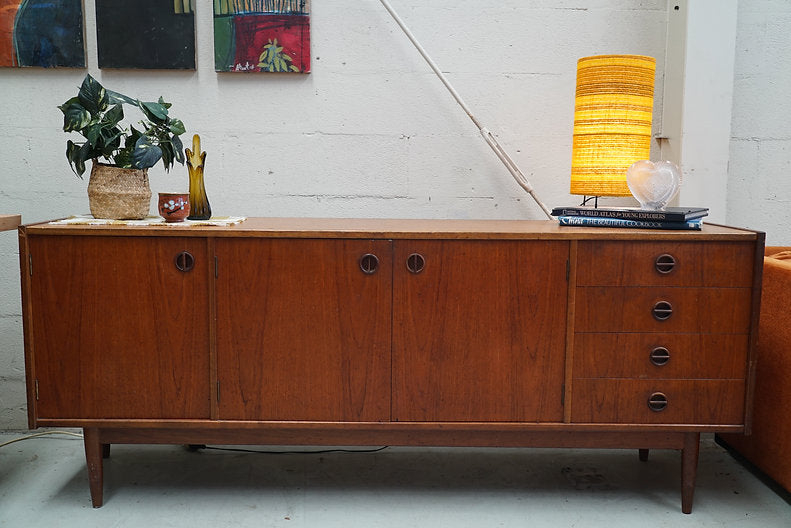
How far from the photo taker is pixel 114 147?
6.23 feet

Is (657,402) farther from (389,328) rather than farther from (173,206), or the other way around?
(173,206)

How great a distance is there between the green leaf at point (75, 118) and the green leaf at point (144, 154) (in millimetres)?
156

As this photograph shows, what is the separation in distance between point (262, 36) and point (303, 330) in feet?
3.66

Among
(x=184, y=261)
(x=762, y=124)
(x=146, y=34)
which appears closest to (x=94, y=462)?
(x=184, y=261)

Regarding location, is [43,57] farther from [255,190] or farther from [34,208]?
[255,190]

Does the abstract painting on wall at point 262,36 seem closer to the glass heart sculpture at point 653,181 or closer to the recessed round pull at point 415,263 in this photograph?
the recessed round pull at point 415,263

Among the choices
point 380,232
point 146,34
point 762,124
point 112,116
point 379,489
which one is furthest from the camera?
point 762,124

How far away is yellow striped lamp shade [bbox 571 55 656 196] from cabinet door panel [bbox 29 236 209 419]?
48.1 inches

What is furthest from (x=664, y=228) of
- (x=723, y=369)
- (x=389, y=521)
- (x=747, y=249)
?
(x=389, y=521)

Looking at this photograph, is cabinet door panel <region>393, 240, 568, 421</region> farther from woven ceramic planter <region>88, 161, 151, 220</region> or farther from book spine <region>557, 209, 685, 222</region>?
woven ceramic planter <region>88, 161, 151, 220</region>

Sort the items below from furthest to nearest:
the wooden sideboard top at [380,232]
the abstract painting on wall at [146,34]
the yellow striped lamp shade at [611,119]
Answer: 1. the abstract painting on wall at [146,34]
2. the yellow striped lamp shade at [611,119]
3. the wooden sideboard top at [380,232]

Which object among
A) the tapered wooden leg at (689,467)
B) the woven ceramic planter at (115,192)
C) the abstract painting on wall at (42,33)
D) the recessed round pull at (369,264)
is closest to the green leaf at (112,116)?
the woven ceramic planter at (115,192)

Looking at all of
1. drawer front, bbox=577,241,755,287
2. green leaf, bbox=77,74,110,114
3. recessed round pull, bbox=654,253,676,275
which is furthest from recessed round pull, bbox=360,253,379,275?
Answer: green leaf, bbox=77,74,110,114

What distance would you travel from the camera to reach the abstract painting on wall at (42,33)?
227 centimetres
